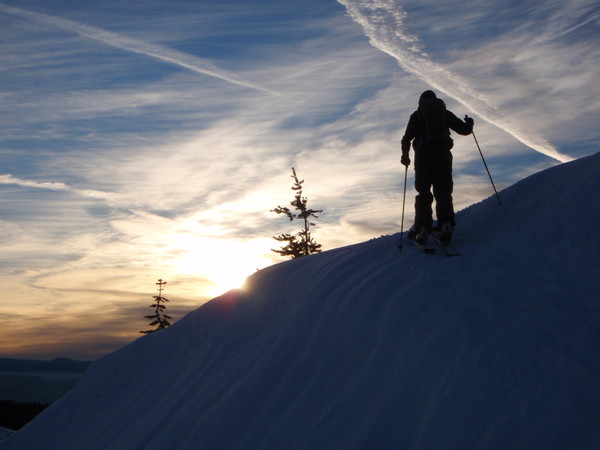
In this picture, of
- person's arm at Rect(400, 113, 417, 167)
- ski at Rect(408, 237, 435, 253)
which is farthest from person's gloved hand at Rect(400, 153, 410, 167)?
ski at Rect(408, 237, 435, 253)

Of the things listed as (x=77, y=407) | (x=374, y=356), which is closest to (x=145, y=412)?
(x=77, y=407)

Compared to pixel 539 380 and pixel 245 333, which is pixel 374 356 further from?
pixel 245 333

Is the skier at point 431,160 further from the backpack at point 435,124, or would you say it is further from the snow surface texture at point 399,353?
the snow surface texture at point 399,353

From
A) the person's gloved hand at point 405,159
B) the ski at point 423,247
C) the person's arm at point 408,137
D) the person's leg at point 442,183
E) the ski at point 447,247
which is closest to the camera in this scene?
the ski at point 447,247

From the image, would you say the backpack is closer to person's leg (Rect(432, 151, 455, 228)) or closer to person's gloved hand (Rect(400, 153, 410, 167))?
person's leg (Rect(432, 151, 455, 228))

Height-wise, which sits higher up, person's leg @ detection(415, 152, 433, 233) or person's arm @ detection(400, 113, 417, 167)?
person's arm @ detection(400, 113, 417, 167)

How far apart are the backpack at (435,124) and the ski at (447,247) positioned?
1401 millimetres

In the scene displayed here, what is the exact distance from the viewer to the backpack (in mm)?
8023

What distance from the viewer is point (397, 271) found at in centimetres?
723

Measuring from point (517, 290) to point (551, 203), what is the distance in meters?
2.44

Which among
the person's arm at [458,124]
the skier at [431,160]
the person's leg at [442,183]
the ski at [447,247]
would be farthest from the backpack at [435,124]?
the ski at [447,247]

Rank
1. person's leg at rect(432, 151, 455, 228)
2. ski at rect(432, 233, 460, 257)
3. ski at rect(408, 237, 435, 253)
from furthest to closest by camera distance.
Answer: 1. person's leg at rect(432, 151, 455, 228)
2. ski at rect(408, 237, 435, 253)
3. ski at rect(432, 233, 460, 257)

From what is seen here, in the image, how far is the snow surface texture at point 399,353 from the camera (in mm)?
4305

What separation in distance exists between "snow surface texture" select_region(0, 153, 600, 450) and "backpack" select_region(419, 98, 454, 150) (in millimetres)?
1497
